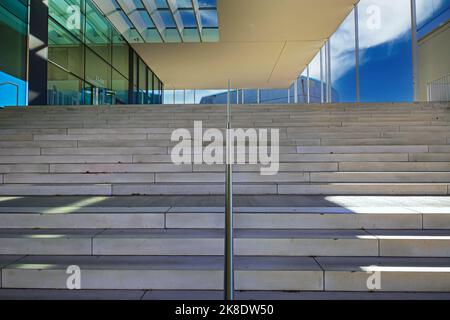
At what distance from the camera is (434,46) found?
11594 millimetres

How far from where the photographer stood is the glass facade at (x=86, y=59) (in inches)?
370

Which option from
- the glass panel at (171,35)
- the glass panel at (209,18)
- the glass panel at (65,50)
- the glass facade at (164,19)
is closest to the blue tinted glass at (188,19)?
the glass facade at (164,19)

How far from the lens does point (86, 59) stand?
1099 centimetres

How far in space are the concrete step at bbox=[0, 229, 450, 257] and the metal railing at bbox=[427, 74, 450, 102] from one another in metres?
10.1

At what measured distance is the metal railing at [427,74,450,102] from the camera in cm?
1021

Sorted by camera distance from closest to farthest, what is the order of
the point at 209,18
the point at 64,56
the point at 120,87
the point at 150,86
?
the point at 64,56, the point at 209,18, the point at 120,87, the point at 150,86

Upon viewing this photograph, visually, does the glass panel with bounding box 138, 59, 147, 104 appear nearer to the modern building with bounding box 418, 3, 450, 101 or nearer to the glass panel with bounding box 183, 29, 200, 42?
the glass panel with bounding box 183, 29, 200, 42

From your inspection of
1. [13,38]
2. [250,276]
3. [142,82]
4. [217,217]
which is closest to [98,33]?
[142,82]

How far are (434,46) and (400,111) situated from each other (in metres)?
7.33

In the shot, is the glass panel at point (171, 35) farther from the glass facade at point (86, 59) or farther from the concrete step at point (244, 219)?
the concrete step at point (244, 219)

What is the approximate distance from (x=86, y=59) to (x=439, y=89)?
1329 cm

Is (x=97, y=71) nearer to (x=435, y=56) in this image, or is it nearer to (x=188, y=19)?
(x=188, y=19)

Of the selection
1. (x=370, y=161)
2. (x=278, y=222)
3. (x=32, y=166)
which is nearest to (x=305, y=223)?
(x=278, y=222)
